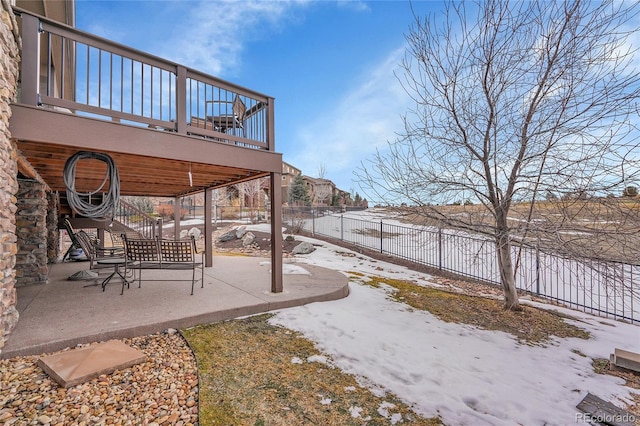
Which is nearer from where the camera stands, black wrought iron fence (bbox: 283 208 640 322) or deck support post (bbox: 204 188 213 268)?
black wrought iron fence (bbox: 283 208 640 322)

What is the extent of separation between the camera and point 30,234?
185 inches

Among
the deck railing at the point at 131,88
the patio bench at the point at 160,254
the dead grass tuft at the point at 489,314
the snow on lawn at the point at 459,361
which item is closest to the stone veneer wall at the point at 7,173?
the deck railing at the point at 131,88

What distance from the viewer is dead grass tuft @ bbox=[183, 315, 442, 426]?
205 centimetres

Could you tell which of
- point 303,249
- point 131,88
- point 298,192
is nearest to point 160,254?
point 131,88

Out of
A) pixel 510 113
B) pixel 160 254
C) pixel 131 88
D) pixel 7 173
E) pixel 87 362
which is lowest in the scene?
pixel 87 362

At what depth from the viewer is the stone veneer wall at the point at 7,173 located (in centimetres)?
251

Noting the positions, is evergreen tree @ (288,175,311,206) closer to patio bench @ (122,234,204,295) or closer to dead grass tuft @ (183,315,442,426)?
patio bench @ (122,234,204,295)

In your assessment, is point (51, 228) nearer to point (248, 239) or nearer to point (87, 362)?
point (248, 239)

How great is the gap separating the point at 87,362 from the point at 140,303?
1.57 metres

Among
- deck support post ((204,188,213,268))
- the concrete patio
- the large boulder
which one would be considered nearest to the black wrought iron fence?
the large boulder

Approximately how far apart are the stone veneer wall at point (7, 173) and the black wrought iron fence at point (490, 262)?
5429 mm

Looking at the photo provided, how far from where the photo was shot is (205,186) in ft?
21.3

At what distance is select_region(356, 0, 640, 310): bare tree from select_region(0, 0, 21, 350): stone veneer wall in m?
4.65

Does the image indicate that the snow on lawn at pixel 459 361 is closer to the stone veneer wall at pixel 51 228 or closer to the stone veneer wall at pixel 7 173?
the stone veneer wall at pixel 7 173
